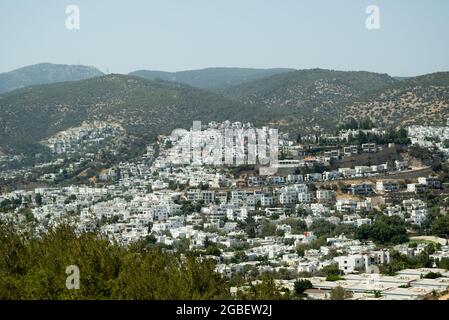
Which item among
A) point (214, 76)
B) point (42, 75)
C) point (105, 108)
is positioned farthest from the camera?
point (214, 76)

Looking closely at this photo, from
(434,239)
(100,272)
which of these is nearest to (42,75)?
(434,239)

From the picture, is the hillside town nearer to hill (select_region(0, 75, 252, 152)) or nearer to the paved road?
the paved road

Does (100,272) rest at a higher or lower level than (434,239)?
higher

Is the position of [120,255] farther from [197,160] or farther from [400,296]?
[197,160]

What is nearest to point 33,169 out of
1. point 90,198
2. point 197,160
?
point 197,160

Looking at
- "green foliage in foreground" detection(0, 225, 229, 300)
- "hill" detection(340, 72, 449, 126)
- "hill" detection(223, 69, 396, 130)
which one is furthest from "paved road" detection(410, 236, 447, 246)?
"hill" detection(223, 69, 396, 130)

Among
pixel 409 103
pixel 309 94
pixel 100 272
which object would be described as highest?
pixel 100 272

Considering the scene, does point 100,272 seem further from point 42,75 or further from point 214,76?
point 214,76
